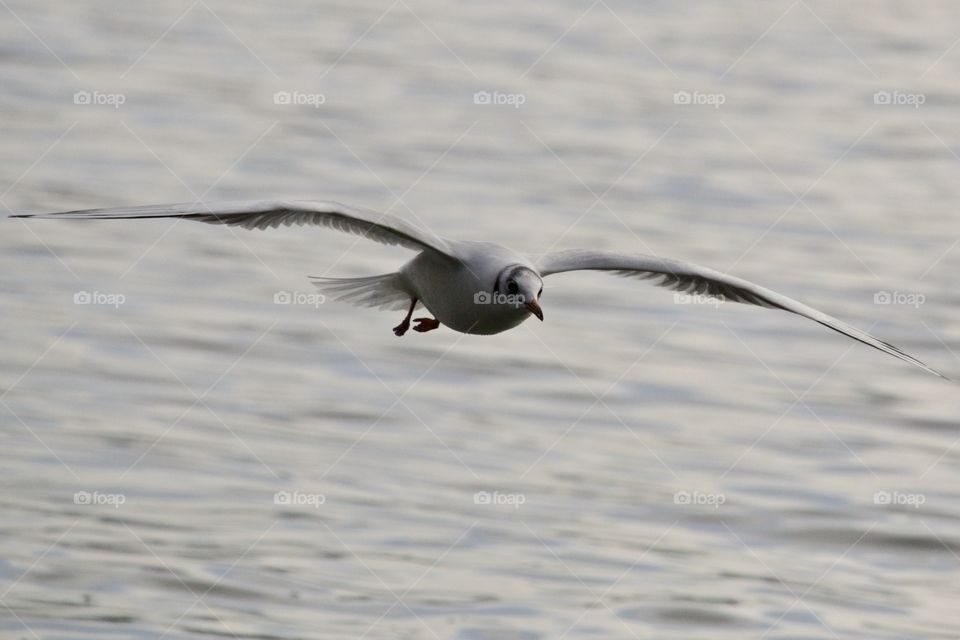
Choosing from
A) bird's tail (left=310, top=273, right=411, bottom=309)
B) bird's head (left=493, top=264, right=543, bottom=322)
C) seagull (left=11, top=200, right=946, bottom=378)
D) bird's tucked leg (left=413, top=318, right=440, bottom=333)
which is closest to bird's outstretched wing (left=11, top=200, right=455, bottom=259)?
seagull (left=11, top=200, right=946, bottom=378)

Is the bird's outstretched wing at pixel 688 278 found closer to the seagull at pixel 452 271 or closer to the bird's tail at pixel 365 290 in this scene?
the seagull at pixel 452 271

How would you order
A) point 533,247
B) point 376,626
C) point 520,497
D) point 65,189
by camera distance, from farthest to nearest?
point 65,189 < point 533,247 < point 520,497 < point 376,626

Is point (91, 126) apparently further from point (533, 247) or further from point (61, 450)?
point (61, 450)

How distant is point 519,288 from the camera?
10281mm

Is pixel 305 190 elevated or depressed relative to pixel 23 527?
elevated

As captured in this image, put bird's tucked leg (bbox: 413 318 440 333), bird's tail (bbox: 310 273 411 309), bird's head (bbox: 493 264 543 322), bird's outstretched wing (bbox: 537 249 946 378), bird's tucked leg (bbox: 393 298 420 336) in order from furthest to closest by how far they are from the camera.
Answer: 1. bird's tail (bbox: 310 273 411 309)
2. bird's tucked leg (bbox: 393 298 420 336)
3. bird's tucked leg (bbox: 413 318 440 333)
4. bird's outstretched wing (bbox: 537 249 946 378)
5. bird's head (bbox: 493 264 543 322)

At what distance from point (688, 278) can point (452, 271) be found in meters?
1.66

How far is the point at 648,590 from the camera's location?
54.3 ft

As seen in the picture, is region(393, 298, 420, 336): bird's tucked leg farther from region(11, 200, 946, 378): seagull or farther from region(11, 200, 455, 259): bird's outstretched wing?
region(11, 200, 455, 259): bird's outstretched wing

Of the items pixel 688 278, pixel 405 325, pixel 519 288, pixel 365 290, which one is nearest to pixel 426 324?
pixel 405 325

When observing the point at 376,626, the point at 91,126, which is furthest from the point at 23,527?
the point at 91,126

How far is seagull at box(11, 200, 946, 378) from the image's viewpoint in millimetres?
9750

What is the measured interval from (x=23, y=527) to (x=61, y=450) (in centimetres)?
139

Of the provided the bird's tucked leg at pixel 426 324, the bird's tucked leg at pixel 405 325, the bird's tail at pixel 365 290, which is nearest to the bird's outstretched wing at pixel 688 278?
the bird's tucked leg at pixel 426 324
